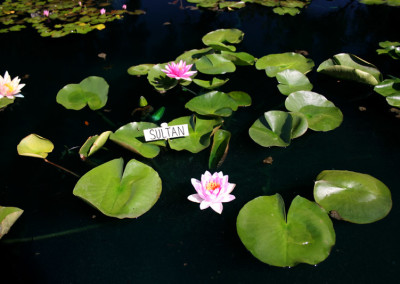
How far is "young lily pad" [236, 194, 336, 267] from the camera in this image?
4.00 ft

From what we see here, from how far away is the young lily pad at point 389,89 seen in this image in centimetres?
205

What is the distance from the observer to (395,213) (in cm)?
144

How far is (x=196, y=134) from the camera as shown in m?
1.83

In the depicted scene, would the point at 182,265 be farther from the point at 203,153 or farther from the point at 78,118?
the point at 78,118

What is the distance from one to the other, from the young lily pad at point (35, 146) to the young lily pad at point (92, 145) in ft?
0.97

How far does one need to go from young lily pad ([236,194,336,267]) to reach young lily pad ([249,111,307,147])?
0.46m

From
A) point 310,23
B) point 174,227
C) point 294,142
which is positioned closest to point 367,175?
point 294,142

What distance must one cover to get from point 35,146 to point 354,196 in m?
1.96

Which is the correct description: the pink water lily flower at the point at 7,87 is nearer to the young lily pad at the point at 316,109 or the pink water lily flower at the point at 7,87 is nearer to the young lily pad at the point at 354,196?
the young lily pad at the point at 316,109

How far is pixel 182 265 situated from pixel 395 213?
1.12m

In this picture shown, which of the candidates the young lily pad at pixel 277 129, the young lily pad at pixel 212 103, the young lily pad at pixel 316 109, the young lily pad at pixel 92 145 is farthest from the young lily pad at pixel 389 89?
the young lily pad at pixel 92 145

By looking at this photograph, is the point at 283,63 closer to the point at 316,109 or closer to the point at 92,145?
the point at 316,109

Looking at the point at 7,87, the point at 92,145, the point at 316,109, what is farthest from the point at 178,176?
the point at 7,87

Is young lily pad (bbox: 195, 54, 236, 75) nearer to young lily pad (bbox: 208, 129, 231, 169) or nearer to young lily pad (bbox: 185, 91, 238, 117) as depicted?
young lily pad (bbox: 185, 91, 238, 117)
